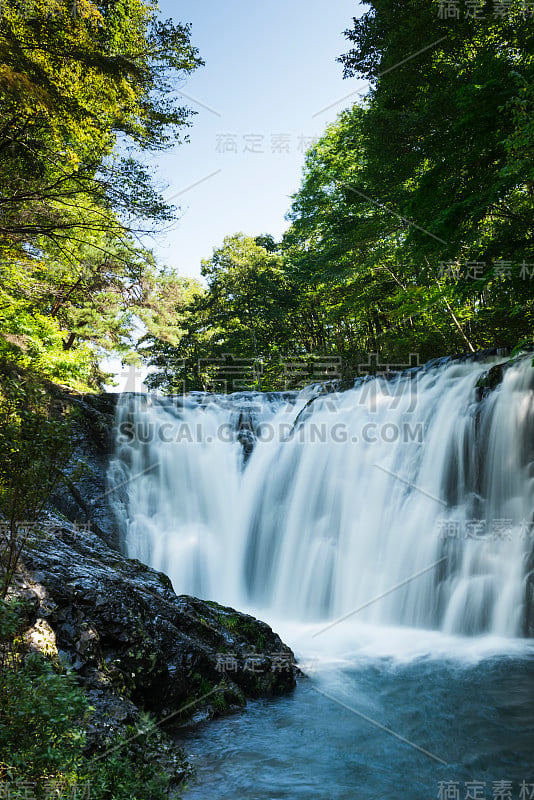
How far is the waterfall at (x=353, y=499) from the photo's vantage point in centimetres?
792

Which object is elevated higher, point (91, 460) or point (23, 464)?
point (23, 464)

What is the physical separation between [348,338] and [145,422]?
17.1 meters

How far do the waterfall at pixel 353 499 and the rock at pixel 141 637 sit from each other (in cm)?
363

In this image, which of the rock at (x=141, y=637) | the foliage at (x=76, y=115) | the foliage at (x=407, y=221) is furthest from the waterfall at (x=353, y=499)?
the foliage at (x=76, y=115)

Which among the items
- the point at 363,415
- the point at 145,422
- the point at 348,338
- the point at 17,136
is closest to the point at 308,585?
the point at 363,415

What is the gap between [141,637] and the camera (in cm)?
433

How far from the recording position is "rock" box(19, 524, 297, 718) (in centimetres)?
395

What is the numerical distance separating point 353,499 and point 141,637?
7011mm

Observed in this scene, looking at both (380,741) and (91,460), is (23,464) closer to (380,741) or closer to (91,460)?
(380,741)

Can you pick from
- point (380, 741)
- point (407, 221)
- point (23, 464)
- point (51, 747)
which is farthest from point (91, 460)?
point (407, 221)

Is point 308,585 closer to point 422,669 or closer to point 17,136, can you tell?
point 422,669

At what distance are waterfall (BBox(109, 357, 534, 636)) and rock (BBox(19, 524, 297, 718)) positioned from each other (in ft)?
11.9

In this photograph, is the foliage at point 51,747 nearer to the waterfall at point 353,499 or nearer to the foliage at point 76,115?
the waterfall at point 353,499

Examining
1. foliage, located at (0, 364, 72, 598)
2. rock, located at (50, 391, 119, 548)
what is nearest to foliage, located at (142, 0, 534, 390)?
foliage, located at (0, 364, 72, 598)
